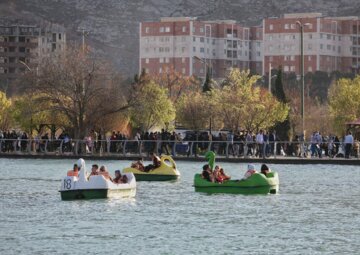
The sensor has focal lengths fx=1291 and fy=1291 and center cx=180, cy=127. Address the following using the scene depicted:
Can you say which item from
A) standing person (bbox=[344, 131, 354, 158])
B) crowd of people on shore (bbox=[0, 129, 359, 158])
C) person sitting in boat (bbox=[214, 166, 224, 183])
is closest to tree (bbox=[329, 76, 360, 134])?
crowd of people on shore (bbox=[0, 129, 359, 158])

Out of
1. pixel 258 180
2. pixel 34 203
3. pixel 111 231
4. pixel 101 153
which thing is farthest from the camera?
pixel 101 153

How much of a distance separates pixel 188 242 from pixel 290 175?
31.3 meters

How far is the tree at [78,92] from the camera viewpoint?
9588 centimetres

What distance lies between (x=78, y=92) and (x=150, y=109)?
600cm

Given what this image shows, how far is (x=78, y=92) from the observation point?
9669 centimetres

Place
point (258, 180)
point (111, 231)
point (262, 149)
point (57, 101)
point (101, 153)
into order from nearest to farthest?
1. point (111, 231)
2. point (258, 180)
3. point (262, 149)
4. point (101, 153)
5. point (57, 101)

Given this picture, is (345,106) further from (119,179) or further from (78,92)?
(119,179)

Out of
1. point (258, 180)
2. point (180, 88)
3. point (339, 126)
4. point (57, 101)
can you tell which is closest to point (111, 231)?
point (258, 180)

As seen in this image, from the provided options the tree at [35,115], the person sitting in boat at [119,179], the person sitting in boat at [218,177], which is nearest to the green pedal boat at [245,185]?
the person sitting in boat at [218,177]

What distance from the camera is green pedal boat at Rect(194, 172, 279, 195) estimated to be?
5519cm

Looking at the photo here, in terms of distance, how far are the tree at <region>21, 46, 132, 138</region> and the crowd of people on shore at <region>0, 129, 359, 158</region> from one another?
12.8 ft

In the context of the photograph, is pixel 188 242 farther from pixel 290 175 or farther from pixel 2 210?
pixel 290 175

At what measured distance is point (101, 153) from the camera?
87.0m

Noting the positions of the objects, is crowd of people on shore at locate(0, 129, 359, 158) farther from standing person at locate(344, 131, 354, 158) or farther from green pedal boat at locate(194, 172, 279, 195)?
green pedal boat at locate(194, 172, 279, 195)
